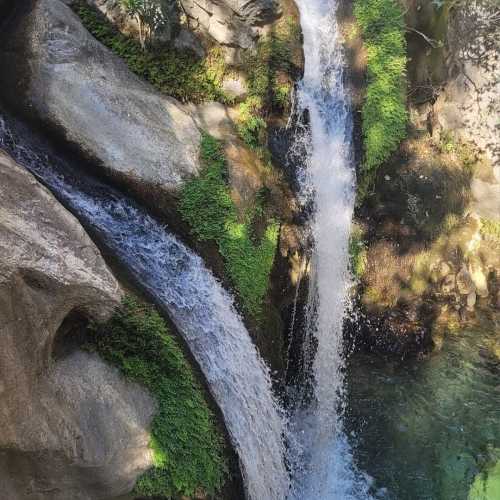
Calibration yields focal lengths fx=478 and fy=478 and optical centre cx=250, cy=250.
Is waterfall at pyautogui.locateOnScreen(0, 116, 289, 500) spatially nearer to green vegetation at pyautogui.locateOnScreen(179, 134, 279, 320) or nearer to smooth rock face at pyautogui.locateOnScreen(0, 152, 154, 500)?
green vegetation at pyautogui.locateOnScreen(179, 134, 279, 320)

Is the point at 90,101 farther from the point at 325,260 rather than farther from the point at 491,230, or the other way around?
the point at 491,230

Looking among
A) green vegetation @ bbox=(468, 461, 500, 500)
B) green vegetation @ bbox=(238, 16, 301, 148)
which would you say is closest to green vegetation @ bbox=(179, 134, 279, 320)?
green vegetation @ bbox=(238, 16, 301, 148)

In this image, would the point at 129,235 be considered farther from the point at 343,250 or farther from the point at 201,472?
the point at 343,250

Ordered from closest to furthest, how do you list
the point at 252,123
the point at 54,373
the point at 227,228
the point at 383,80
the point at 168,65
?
the point at 54,373 < the point at 227,228 < the point at 168,65 < the point at 252,123 < the point at 383,80

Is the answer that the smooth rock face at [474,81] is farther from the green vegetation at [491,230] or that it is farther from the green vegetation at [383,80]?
the green vegetation at [491,230]

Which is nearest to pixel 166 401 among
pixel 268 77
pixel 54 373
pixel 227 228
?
pixel 54 373

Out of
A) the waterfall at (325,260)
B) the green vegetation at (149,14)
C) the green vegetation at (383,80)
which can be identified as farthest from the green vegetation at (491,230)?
the green vegetation at (149,14)
